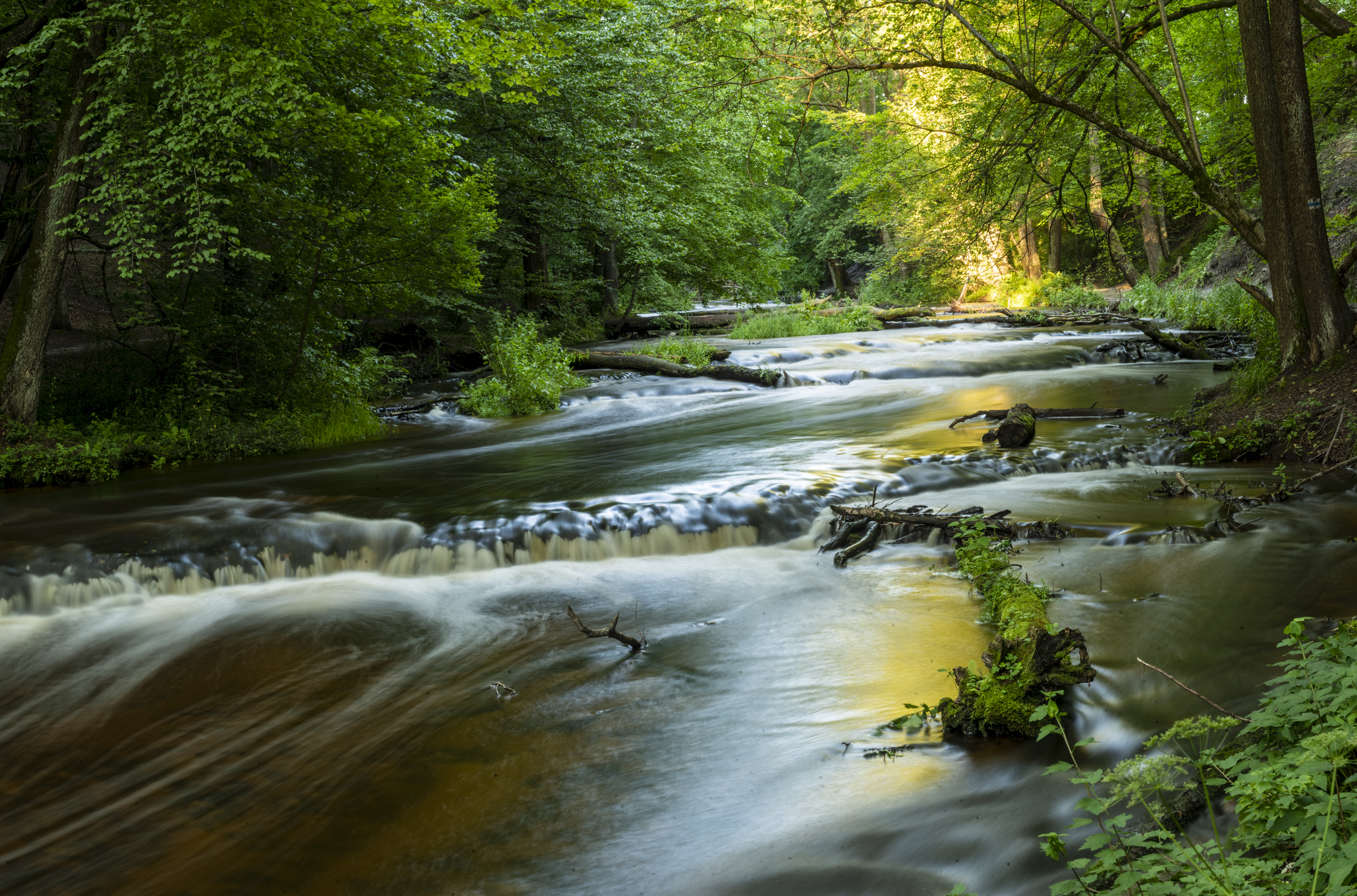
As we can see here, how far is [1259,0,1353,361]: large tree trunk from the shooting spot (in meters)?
8.26

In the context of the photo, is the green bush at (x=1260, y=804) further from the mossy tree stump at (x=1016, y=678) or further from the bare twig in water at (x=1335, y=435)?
the bare twig in water at (x=1335, y=435)

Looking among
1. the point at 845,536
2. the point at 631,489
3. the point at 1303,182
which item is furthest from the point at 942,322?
the point at 845,536

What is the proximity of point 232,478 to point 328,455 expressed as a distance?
189cm

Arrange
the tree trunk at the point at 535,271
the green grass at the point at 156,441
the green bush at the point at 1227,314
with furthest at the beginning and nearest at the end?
1. the tree trunk at the point at 535,271
2. the green grass at the point at 156,441
3. the green bush at the point at 1227,314

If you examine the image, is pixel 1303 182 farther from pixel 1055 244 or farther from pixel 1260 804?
pixel 1055 244

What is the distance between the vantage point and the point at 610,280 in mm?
26438

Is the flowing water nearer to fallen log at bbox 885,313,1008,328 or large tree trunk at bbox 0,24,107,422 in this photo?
large tree trunk at bbox 0,24,107,422

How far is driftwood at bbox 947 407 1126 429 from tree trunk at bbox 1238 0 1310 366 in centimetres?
240

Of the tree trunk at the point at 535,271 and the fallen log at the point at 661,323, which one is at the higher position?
the tree trunk at the point at 535,271

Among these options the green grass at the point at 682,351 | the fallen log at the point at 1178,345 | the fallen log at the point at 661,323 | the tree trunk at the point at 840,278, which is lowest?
the fallen log at the point at 1178,345

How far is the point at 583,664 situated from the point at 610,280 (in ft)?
72.9

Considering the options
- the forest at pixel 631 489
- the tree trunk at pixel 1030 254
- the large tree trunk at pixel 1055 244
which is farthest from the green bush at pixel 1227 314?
the large tree trunk at pixel 1055 244

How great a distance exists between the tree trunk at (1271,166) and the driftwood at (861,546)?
204 inches

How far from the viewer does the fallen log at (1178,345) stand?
629 inches
